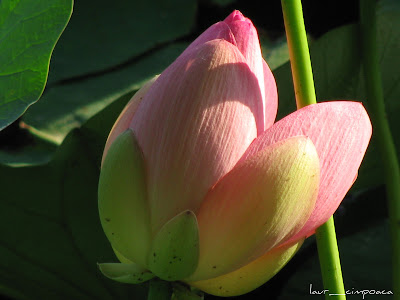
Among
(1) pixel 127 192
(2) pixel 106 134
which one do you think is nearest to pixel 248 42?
(1) pixel 127 192

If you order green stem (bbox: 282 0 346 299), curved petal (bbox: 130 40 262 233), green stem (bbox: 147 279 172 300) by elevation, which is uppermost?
green stem (bbox: 282 0 346 299)

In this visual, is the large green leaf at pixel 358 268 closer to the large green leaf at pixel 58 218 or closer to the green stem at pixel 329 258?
the large green leaf at pixel 58 218

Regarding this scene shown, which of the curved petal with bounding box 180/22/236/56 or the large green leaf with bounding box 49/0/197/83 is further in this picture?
the large green leaf with bounding box 49/0/197/83

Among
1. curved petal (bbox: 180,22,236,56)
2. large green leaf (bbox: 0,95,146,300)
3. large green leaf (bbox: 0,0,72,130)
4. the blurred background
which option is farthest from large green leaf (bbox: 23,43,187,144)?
curved petal (bbox: 180,22,236,56)

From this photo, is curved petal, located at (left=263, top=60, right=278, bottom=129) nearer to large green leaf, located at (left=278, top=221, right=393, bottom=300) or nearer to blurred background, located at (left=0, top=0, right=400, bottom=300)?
blurred background, located at (left=0, top=0, right=400, bottom=300)

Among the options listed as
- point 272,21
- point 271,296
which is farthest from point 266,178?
point 272,21

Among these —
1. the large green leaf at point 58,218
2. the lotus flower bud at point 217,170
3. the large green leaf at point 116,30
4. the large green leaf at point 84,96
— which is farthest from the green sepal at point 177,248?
the large green leaf at point 116,30

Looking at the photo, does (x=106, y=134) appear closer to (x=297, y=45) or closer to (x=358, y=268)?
(x=297, y=45)
